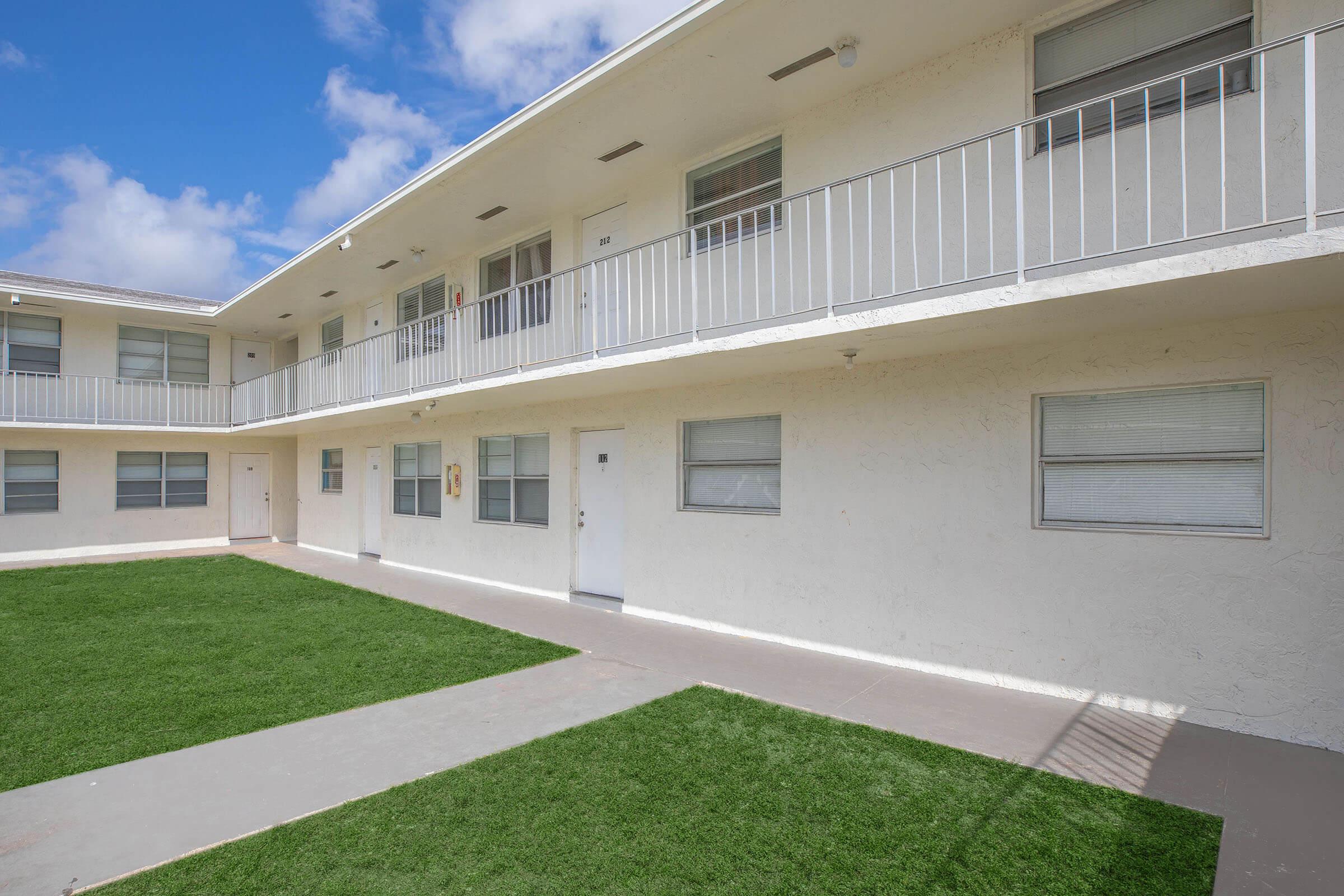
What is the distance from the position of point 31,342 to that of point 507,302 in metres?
12.2

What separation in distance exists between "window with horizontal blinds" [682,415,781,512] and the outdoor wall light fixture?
3322mm

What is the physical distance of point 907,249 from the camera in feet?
20.4

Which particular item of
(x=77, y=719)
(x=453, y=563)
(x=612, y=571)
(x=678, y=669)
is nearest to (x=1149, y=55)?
(x=678, y=669)

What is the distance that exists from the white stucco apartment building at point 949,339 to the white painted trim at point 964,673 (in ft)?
0.10

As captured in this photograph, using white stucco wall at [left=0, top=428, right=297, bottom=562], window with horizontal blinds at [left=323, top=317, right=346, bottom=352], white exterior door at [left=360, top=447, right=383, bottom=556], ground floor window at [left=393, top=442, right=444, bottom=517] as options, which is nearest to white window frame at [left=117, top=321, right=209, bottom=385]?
white stucco wall at [left=0, top=428, right=297, bottom=562]

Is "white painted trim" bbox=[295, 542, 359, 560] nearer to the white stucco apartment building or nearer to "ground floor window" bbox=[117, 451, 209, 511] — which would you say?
"ground floor window" bbox=[117, 451, 209, 511]

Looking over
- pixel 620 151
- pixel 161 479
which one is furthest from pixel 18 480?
pixel 620 151

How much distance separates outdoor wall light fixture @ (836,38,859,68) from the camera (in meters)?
5.92

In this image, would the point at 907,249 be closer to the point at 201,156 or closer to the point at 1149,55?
the point at 1149,55

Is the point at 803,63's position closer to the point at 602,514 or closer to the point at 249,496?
the point at 602,514

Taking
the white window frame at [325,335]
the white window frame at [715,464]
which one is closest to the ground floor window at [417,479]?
the white window frame at [325,335]

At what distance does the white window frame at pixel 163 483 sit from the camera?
16250mm

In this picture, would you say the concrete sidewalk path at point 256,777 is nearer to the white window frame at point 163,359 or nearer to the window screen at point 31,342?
the white window frame at point 163,359

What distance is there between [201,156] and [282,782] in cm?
3701
